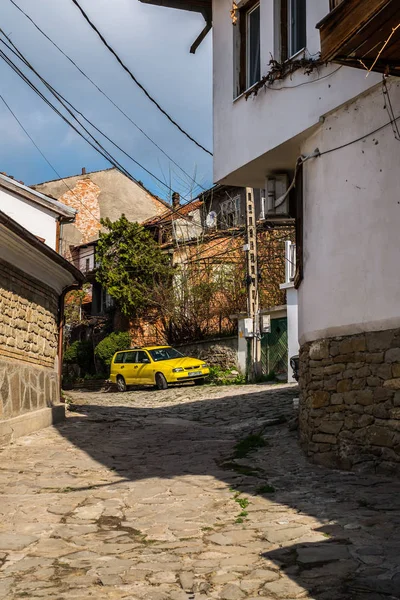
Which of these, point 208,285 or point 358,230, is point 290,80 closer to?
point 358,230

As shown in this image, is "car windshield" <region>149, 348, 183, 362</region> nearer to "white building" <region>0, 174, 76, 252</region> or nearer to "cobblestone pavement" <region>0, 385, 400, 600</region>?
"white building" <region>0, 174, 76, 252</region>

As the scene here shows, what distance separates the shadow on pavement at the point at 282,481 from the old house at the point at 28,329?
749 millimetres

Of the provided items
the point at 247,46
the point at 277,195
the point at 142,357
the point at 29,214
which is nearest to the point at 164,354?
the point at 142,357

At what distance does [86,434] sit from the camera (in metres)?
11.7

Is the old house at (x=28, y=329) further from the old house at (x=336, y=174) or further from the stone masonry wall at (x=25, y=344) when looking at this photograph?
the old house at (x=336, y=174)

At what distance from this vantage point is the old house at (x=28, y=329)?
35.1 feet

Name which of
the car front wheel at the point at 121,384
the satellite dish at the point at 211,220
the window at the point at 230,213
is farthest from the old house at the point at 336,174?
the window at the point at 230,213

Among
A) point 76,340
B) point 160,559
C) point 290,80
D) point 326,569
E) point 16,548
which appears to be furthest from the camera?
point 76,340

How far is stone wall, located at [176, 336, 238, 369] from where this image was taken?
2436 cm

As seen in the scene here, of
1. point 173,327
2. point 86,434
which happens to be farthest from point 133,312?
point 86,434

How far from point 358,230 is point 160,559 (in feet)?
14.3

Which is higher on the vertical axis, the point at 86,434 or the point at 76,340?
the point at 76,340

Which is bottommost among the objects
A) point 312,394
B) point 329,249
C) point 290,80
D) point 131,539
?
point 131,539

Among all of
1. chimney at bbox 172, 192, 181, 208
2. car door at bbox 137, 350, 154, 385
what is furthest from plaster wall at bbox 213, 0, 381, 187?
chimney at bbox 172, 192, 181, 208
